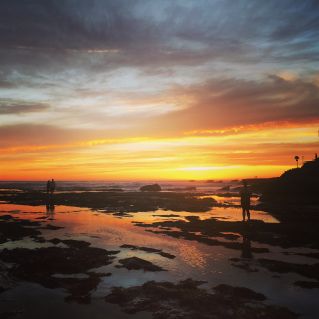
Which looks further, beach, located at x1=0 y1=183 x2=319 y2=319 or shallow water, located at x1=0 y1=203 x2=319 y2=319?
shallow water, located at x1=0 y1=203 x2=319 y2=319

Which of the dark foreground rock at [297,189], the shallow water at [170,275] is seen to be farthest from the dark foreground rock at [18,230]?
the dark foreground rock at [297,189]

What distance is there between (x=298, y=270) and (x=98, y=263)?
942 cm

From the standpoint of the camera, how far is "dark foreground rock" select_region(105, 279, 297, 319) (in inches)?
390

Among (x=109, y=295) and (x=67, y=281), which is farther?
(x=67, y=281)

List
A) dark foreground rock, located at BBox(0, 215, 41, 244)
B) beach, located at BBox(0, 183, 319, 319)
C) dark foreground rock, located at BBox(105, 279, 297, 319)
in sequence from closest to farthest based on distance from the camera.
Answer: dark foreground rock, located at BBox(105, 279, 297, 319)
beach, located at BBox(0, 183, 319, 319)
dark foreground rock, located at BBox(0, 215, 41, 244)

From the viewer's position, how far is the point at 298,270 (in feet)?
48.0

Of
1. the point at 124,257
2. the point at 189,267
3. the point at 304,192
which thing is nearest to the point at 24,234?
the point at 124,257

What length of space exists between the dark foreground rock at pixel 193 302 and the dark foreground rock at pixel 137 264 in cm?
233

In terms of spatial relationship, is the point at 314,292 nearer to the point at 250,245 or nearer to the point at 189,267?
the point at 189,267

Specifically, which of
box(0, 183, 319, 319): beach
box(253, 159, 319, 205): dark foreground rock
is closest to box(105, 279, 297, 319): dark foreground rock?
box(0, 183, 319, 319): beach

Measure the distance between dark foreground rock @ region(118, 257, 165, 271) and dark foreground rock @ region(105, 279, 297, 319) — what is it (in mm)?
2335

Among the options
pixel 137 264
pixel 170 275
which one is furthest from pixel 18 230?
pixel 170 275

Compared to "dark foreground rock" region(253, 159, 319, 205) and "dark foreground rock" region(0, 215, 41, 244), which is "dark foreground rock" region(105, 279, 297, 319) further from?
"dark foreground rock" region(253, 159, 319, 205)

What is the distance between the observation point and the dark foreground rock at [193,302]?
9.91 metres
